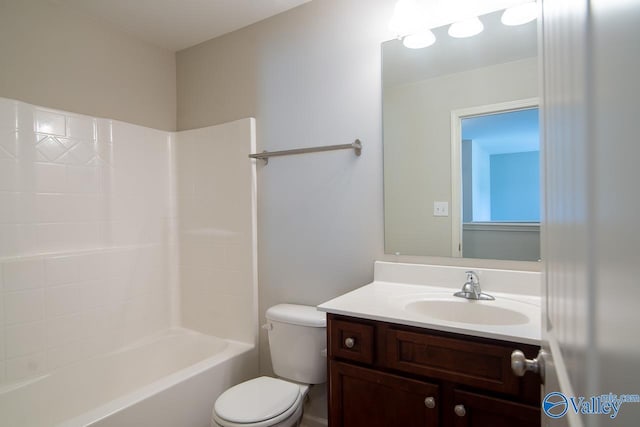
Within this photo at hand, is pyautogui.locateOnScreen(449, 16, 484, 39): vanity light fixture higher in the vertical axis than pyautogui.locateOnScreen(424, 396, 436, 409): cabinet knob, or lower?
Result: higher

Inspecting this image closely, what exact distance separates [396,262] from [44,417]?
191 cm

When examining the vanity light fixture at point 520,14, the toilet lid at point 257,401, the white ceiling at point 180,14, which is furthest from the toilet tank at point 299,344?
the white ceiling at point 180,14

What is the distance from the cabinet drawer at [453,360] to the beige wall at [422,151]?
577 mm

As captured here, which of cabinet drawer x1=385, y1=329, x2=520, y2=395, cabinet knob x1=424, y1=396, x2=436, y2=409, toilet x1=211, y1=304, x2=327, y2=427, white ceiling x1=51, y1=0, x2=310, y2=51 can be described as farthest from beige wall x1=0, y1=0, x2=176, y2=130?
cabinet knob x1=424, y1=396, x2=436, y2=409

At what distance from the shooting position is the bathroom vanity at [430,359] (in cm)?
109

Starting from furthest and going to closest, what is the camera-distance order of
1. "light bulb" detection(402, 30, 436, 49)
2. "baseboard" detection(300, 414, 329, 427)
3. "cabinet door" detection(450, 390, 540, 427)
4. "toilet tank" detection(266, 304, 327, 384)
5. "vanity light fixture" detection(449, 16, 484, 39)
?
"baseboard" detection(300, 414, 329, 427)
"toilet tank" detection(266, 304, 327, 384)
"light bulb" detection(402, 30, 436, 49)
"vanity light fixture" detection(449, 16, 484, 39)
"cabinet door" detection(450, 390, 540, 427)

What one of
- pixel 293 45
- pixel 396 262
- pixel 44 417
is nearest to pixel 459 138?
pixel 396 262

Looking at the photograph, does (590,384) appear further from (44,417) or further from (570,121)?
(44,417)

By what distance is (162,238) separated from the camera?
2.54m

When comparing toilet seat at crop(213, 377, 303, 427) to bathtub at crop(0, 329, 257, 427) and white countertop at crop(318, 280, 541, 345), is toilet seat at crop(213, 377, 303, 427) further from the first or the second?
white countertop at crop(318, 280, 541, 345)

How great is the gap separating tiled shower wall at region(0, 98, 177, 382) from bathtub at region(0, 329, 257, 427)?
10cm

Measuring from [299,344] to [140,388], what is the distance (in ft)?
3.02

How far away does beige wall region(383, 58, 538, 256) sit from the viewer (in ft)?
5.35

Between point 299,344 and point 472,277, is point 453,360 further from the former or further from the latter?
point 299,344
